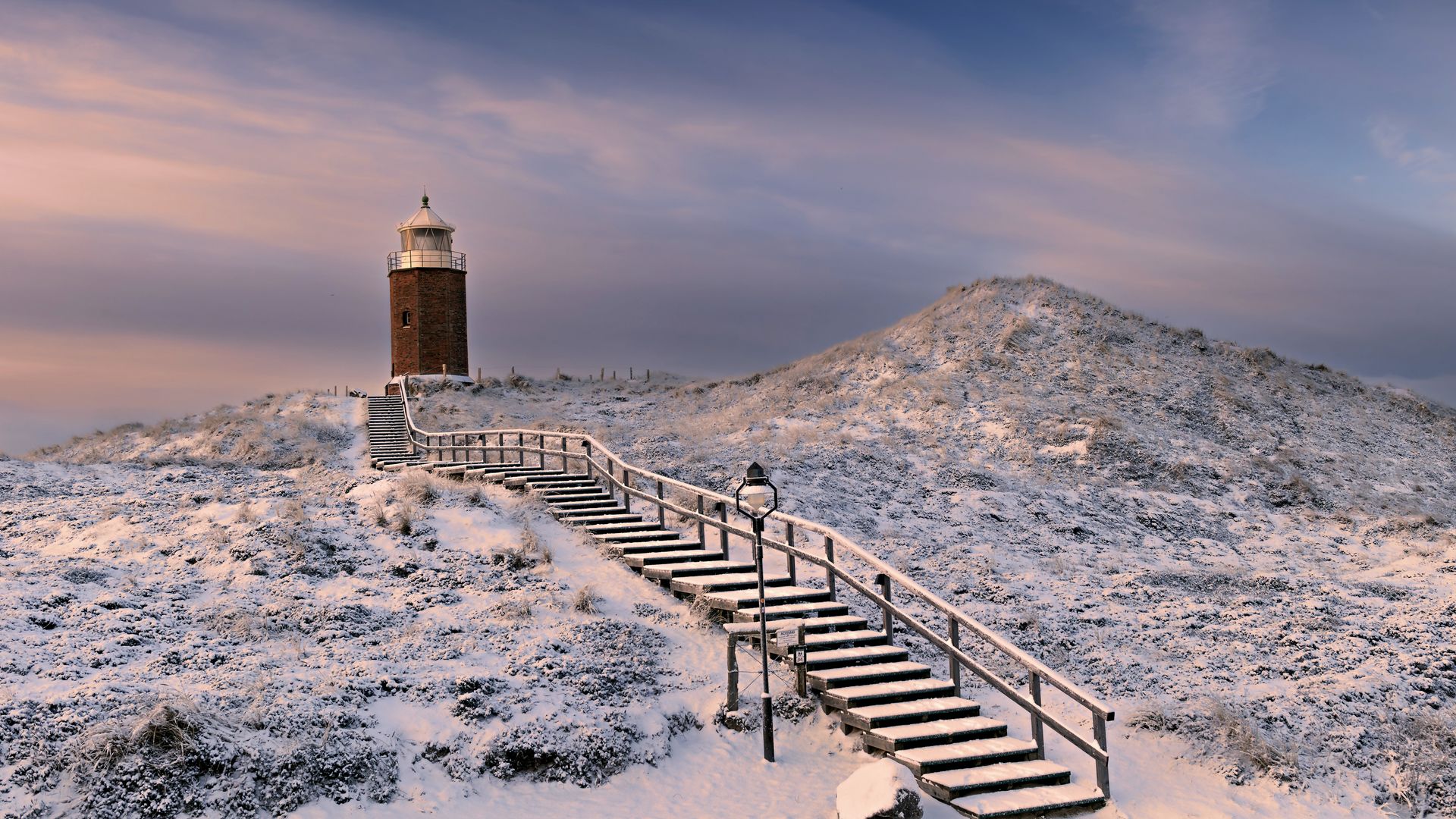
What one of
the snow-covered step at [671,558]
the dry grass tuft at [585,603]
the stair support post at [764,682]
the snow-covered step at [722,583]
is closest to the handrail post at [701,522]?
the snow-covered step at [671,558]

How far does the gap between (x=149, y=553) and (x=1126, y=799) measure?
1552 cm

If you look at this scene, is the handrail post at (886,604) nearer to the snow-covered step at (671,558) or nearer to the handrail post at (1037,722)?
the handrail post at (1037,722)

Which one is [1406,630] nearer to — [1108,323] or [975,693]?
[975,693]

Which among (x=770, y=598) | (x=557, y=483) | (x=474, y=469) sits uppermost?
(x=474, y=469)

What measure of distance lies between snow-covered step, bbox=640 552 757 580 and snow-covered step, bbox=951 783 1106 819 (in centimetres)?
666

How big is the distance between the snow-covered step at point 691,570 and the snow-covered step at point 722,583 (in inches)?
11.3

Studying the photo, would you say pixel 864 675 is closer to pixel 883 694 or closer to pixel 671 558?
pixel 883 694

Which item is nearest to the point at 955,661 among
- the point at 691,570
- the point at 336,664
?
the point at 691,570

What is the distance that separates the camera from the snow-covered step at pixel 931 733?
12.3 m

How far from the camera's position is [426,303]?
5709cm

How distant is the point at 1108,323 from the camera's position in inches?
1829

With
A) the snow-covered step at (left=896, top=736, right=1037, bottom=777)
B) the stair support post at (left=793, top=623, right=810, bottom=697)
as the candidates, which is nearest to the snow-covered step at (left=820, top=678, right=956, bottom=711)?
the stair support post at (left=793, top=623, right=810, bottom=697)

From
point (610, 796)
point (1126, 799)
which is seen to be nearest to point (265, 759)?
point (610, 796)

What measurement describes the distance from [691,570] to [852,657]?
411 cm
